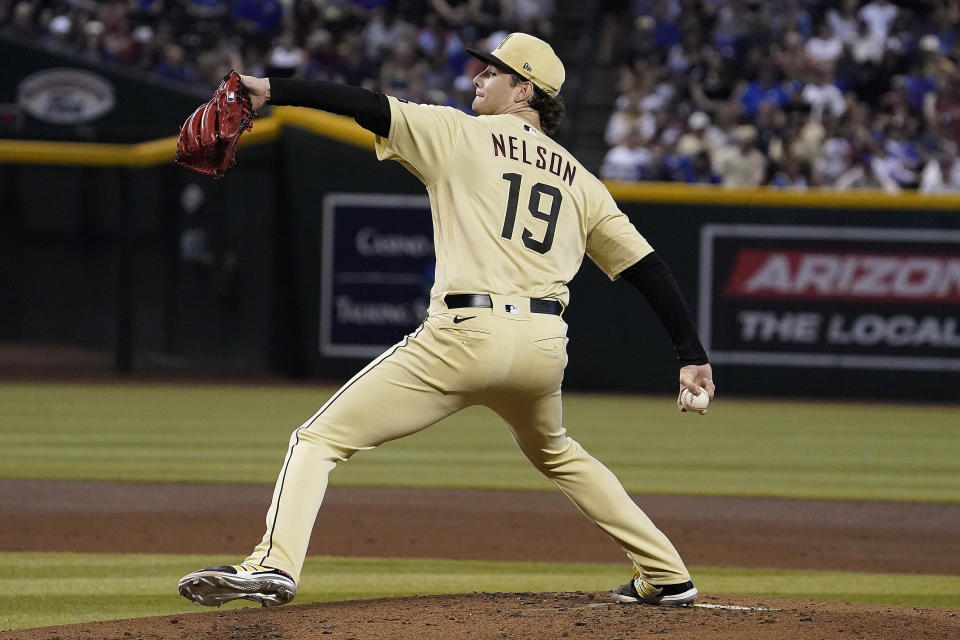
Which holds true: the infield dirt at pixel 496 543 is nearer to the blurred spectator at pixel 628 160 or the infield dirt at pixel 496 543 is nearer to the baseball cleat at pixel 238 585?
the baseball cleat at pixel 238 585

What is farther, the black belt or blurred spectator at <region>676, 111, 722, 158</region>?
blurred spectator at <region>676, 111, 722, 158</region>

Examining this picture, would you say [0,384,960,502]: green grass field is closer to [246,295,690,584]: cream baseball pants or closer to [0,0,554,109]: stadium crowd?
[246,295,690,584]: cream baseball pants

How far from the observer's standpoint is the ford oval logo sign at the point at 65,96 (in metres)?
17.9

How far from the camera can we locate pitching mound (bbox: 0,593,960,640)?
4.15 m

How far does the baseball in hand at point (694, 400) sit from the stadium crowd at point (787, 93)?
1114 centimetres

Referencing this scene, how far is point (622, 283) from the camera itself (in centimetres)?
1421

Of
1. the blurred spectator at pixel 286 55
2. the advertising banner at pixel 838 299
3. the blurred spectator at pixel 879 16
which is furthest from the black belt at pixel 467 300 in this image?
the blurred spectator at pixel 879 16

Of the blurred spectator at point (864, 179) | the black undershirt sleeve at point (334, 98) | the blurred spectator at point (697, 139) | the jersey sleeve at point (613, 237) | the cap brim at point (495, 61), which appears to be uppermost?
the blurred spectator at point (697, 139)

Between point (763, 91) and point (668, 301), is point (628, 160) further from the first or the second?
point (668, 301)

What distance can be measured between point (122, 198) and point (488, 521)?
8595 millimetres

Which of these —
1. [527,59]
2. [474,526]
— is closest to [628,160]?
[474,526]

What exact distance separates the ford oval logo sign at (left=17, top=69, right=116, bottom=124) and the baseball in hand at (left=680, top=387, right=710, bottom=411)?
49.1ft

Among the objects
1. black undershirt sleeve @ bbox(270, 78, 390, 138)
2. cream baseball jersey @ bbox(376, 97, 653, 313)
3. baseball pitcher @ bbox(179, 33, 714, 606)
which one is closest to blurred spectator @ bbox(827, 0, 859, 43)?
baseball pitcher @ bbox(179, 33, 714, 606)

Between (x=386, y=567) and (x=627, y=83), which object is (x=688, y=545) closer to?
(x=386, y=567)
